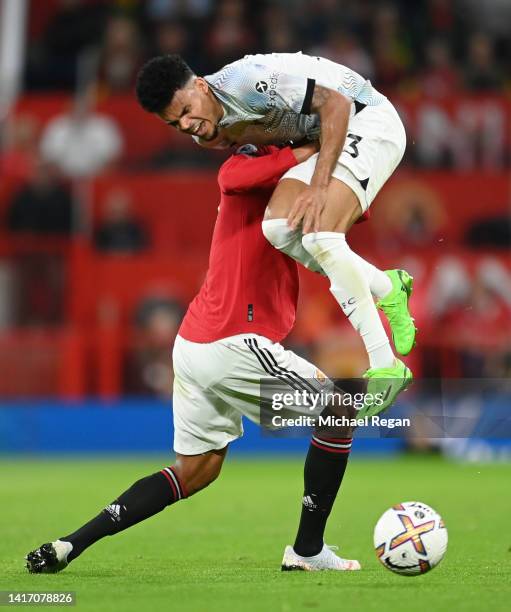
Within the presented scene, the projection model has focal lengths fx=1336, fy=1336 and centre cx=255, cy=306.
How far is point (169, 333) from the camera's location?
14.8m

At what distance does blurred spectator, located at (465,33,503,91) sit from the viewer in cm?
1747

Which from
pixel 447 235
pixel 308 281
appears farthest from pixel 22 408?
pixel 447 235

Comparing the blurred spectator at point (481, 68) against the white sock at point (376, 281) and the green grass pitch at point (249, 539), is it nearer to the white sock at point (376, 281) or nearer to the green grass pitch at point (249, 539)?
the green grass pitch at point (249, 539)

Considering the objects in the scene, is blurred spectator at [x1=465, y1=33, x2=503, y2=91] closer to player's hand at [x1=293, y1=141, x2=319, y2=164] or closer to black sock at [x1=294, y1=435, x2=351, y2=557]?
player's hand at [x1=293, y1=141, x2=319, y2=164]

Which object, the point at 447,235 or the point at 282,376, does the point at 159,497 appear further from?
the point at 447,235

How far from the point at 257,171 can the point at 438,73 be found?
Result: 11.8 meters

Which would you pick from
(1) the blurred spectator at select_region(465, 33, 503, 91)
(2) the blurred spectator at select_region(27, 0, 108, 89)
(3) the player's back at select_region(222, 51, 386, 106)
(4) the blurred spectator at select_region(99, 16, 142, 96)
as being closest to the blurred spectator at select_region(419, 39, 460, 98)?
(1) the blurred spectator at select_region(465, 33, 503, 91)

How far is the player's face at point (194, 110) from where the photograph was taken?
20.4 ft

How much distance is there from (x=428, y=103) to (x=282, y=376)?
415 inches

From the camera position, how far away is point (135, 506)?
6609 millimetres

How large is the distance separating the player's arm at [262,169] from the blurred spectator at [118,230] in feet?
29.2

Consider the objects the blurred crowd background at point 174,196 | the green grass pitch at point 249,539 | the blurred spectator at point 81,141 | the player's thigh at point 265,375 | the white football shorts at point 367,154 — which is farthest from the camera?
the blurred spectator at point 81,141

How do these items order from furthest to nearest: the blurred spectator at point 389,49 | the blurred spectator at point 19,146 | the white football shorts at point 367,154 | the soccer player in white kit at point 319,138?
the blurred spectator at point 389,49, the blurred spectator at point 19,146, the white football shorts at point 367,154, the soccer player in white kit at point 319,138

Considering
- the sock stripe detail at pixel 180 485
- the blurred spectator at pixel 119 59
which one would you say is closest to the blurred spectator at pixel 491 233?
the blurred spectator at pixel 119 59
